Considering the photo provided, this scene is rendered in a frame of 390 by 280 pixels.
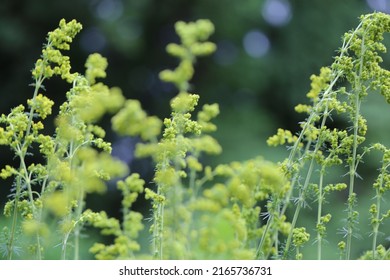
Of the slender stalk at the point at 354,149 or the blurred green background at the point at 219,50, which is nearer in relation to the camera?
the slender stalk at the point at 354,149

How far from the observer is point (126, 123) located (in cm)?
104

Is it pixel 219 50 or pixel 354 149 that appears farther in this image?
pixel 219 50

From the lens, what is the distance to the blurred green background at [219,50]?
7.55 m

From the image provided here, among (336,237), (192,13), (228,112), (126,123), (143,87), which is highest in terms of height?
(192,13)

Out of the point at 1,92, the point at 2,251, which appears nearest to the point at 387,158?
the point at 2,251

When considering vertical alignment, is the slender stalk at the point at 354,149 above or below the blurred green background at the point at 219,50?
below

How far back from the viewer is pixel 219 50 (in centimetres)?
836

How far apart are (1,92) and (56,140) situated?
6372 millimetres

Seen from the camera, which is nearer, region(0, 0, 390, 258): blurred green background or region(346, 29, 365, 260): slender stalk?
region(346, 29, 365, 260): slender stalk

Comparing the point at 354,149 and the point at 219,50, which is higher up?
the point at 219,50

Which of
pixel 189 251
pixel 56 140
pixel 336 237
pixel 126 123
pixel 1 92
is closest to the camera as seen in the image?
pixel 126 123

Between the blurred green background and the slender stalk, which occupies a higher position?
the blurred green background

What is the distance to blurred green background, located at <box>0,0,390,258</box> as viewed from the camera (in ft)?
24.8

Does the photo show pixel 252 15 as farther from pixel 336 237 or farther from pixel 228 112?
pixel 336 237
